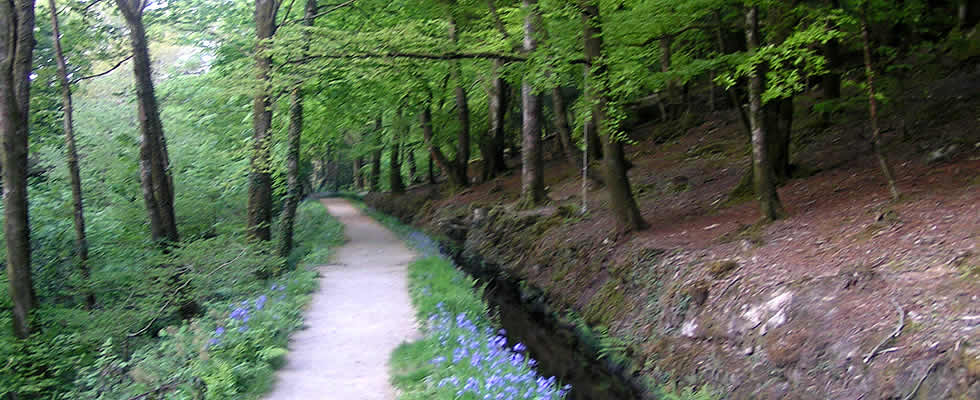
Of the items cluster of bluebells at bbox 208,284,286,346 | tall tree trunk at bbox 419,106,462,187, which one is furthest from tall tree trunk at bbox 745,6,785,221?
tall tree trunk at bbox 419,106,462,187

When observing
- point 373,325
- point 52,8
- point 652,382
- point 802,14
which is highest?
point 52,8

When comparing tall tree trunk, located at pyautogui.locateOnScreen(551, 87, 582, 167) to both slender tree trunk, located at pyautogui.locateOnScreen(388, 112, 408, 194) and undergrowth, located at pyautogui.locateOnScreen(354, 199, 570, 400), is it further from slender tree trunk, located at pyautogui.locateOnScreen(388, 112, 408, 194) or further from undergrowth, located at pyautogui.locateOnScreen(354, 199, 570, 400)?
undergrowth, located at pyautogui.locateOnScreen(354, 199, 570, 400)

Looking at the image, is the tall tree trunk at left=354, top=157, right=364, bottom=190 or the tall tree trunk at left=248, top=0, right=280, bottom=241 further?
the tall tree trunk at left=354, top=157, right=364, bottom=190

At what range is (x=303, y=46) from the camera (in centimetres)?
1172

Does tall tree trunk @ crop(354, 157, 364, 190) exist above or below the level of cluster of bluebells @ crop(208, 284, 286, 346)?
above

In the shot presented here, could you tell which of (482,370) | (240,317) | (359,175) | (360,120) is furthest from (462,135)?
(359,175)

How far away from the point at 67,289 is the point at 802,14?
45.0ft

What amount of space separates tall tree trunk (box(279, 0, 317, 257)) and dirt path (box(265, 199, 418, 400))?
1311 mm

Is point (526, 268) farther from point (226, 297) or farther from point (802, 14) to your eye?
point (802, 14)

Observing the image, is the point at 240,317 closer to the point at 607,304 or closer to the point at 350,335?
the point at 350,335

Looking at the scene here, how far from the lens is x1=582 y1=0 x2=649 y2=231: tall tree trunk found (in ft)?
37.3

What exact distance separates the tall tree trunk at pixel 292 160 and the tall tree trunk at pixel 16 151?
449cm

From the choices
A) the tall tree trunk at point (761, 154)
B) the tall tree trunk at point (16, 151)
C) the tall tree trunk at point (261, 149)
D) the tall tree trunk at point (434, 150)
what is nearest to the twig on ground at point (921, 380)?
the tall tree trunk at point (761, 154)

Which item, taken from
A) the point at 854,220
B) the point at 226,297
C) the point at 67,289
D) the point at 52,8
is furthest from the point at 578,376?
the point at 52,8
